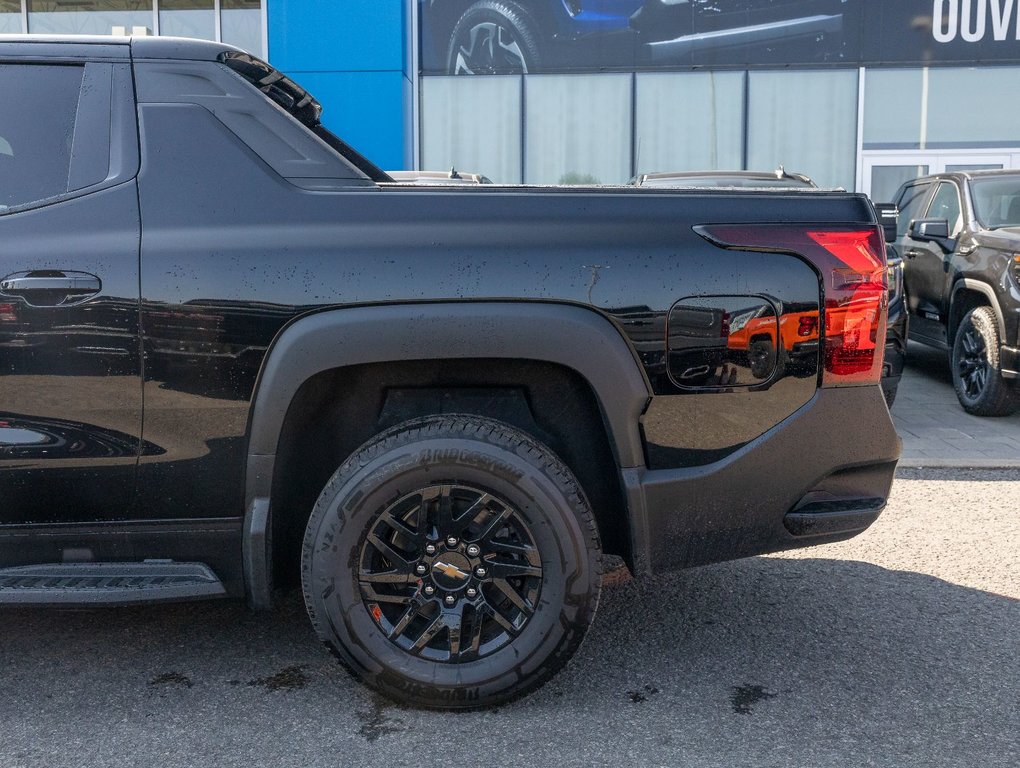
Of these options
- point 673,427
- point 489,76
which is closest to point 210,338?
point 673,427

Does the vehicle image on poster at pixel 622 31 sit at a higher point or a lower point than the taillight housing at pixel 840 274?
higher

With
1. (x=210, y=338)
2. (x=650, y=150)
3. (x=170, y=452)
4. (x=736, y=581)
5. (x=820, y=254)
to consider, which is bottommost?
(x=736, y=581)

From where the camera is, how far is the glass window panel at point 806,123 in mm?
15727

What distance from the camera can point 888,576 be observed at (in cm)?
400

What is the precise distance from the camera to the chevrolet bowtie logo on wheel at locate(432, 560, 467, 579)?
279cm

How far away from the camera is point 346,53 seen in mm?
14930

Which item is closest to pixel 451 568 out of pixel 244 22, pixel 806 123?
pixel 806 123

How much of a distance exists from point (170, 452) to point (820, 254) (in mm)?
1833

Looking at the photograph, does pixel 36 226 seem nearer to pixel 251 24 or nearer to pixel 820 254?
pixel 820 254

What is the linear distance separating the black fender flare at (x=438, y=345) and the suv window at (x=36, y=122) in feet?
2.80

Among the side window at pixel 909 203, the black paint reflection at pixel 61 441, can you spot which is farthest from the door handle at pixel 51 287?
the side window at pixel 909 203

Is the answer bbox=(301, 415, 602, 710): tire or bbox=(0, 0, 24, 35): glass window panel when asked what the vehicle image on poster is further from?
bbox=(301, 415, 602, 710): tire

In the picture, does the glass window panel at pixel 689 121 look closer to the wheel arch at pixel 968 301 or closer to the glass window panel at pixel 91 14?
the glass window panel at pixel 91 14

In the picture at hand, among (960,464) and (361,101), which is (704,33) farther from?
(960,464)
